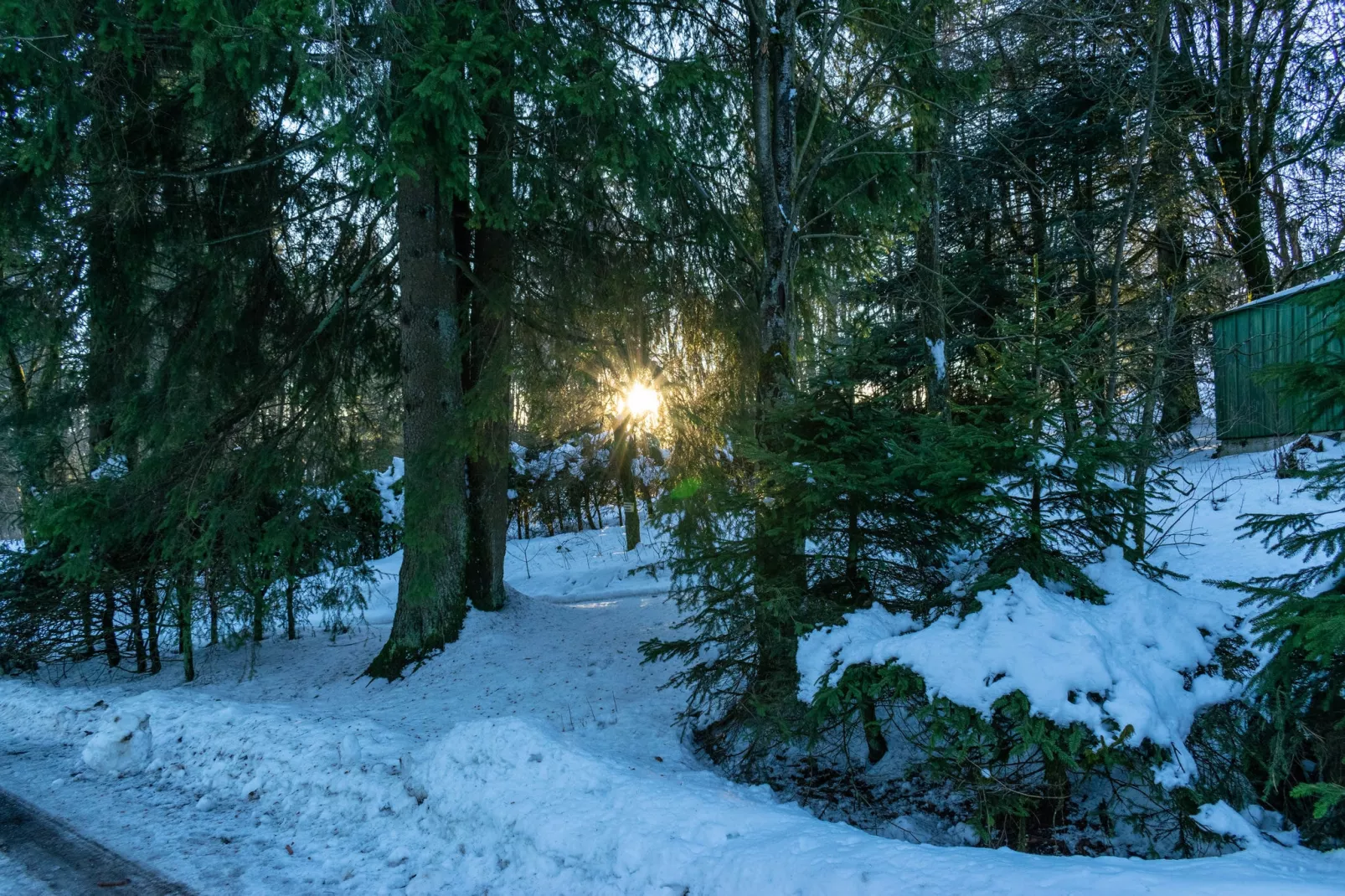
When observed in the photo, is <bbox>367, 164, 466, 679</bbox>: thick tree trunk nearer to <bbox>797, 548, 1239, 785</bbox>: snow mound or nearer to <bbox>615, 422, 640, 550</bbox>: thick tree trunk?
<bbox>615, 422, 640, 550</bbox>: thick tree trunk

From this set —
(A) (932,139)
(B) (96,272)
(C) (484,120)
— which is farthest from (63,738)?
(A) (932,139)

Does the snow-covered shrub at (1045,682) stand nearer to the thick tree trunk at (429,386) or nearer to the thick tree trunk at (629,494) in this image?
the thick tree trunk at (629,494)

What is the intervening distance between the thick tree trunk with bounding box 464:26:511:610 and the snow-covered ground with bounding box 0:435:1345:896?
0.68 m

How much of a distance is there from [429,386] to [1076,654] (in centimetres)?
621

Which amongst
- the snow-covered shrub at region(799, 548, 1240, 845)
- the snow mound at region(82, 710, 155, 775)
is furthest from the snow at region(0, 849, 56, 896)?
the snow-covered shrub at region(799, 548, 1240, 845)

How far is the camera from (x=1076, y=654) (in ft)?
11.2

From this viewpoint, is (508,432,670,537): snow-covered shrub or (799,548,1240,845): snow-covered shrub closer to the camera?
(799,548,1240,845): snow-covered shrub

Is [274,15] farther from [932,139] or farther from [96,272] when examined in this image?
[932,139]

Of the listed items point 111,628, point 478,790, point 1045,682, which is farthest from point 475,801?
point 111,628

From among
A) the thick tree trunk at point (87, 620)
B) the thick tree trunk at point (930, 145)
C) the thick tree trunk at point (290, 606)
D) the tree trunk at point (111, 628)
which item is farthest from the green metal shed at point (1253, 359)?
the thick tree trunk at point (87, 620)

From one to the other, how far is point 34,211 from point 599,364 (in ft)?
16.4

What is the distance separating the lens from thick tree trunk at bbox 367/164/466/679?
7531 mm

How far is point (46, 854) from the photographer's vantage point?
4.01 metres

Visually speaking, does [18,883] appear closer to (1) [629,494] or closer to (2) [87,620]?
(2) [87,620]
